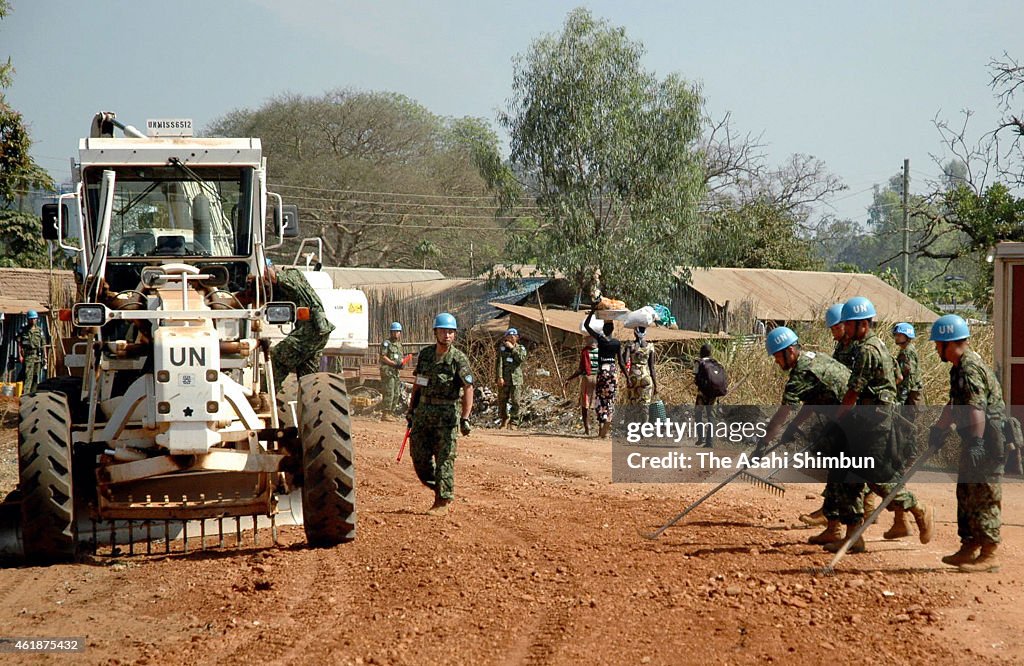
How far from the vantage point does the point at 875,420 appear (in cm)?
842

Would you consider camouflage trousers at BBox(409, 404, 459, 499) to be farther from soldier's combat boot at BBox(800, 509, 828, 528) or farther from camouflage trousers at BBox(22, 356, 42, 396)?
camouflage trousers at BBox(22, 356, 42, 396)

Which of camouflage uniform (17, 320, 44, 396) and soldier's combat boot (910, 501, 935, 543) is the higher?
camouflage uniform (17, 320, 44, 396)

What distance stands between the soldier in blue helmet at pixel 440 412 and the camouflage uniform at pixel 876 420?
337cm

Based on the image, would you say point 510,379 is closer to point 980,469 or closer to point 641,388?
point 641,388

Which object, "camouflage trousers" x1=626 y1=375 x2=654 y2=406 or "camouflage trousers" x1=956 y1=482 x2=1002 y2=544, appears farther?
"camouflage trousers" x1=626 y1=375 x2=654 y2=406

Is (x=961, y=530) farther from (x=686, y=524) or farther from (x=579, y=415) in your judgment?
(x=579, y=415)

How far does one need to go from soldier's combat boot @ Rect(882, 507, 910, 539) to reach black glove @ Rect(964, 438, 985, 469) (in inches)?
47.0

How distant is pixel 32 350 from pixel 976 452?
1756 centimetres

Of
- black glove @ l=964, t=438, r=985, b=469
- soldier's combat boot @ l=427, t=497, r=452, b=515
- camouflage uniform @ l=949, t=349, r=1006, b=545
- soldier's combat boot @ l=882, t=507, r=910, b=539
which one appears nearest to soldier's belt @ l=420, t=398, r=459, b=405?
soldier's combat boot @ l=427, t=497, r=452, b=515

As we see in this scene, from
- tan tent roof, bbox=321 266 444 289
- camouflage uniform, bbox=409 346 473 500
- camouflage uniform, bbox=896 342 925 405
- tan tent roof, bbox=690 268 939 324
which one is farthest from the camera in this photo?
tan tent roof, bbox=321 266 444 289

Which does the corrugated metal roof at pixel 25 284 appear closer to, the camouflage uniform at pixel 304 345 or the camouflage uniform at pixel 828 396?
the camouflage uniform at pixel 304 345

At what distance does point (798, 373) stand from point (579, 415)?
11251 mm

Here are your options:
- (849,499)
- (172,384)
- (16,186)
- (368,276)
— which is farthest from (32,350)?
(368,276)

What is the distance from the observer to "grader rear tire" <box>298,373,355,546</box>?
7.91 meters
